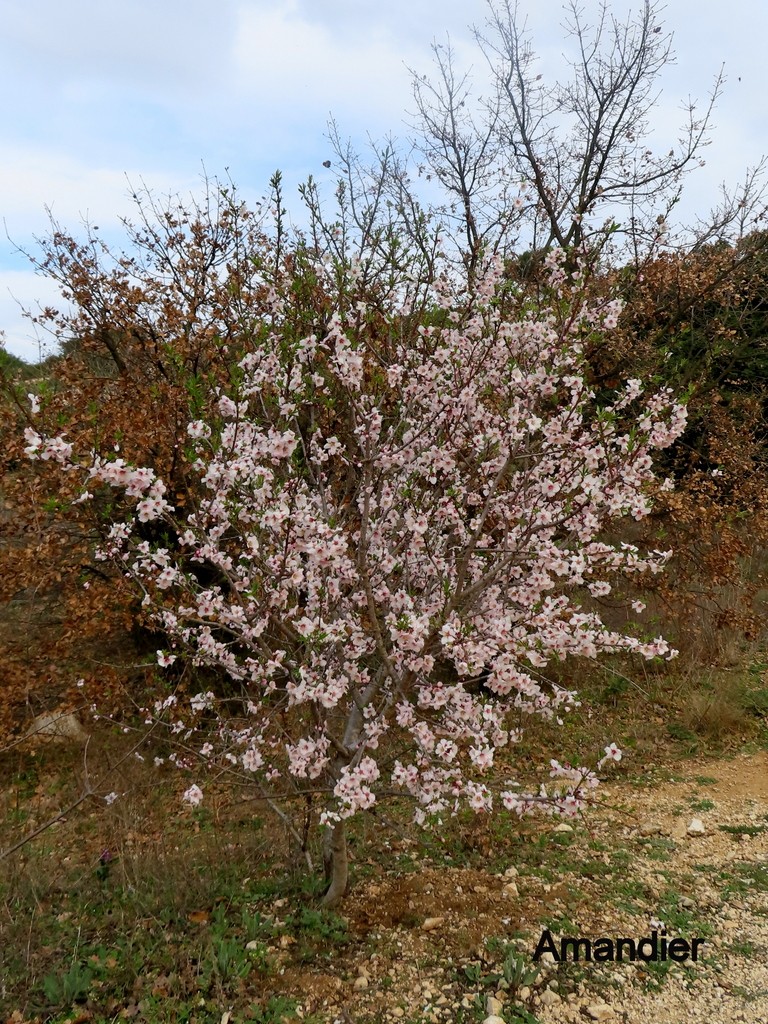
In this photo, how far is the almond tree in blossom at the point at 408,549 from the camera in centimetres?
331

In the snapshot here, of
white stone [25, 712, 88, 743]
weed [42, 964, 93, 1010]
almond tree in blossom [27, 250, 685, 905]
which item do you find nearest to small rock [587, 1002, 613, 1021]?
almond tree in blossom [27, 250, 685, 905]

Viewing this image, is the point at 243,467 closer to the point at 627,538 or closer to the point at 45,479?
the point at 45,479

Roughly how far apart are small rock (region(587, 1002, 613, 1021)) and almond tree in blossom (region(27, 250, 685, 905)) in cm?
83

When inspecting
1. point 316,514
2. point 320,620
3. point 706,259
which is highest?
point 706,259

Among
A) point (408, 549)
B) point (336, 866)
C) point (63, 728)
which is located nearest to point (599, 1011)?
point (336, 866)

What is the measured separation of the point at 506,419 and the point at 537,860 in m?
2.89

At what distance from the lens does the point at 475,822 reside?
4.79 metres

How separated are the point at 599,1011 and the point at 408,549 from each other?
2.37 m

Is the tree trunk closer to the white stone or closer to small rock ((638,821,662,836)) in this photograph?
small rock ((638,821,662,836))

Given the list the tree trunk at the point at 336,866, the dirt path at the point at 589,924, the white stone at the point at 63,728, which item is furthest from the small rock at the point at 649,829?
the white stone at the point at 63,728

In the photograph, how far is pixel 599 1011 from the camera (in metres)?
2.96

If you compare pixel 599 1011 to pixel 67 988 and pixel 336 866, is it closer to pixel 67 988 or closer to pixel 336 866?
pixel 336 866

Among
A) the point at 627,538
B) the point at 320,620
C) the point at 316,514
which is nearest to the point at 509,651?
the point at 320,620

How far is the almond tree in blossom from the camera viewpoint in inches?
130
